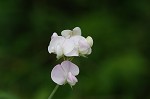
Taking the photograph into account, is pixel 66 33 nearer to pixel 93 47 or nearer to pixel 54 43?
pixel 54 43

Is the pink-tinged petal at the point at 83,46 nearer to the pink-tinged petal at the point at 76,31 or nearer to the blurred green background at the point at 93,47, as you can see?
the pink-tinged petal at the point at 76,31

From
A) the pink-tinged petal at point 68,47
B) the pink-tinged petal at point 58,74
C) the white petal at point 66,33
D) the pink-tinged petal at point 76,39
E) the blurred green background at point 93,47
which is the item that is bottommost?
the blurred green background at point 93,47

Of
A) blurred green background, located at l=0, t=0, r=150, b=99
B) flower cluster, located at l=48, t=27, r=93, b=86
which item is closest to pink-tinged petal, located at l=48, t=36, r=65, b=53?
flower cluster, located at l=48, t=27, r=93, b=86

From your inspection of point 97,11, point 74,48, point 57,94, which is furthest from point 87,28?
point 74,48

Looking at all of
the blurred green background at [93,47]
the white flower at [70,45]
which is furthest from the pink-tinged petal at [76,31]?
the blurred green background at [93,47]

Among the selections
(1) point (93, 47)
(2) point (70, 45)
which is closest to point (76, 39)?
(2) point (70, 45)

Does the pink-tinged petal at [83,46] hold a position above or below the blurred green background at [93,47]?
above

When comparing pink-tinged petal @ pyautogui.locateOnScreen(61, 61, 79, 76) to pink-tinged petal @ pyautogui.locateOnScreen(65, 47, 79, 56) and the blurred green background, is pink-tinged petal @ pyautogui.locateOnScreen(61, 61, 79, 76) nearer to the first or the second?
pink-tinged petal @ pyautogui.locateOnScreen(65, 47, 79, 56)
